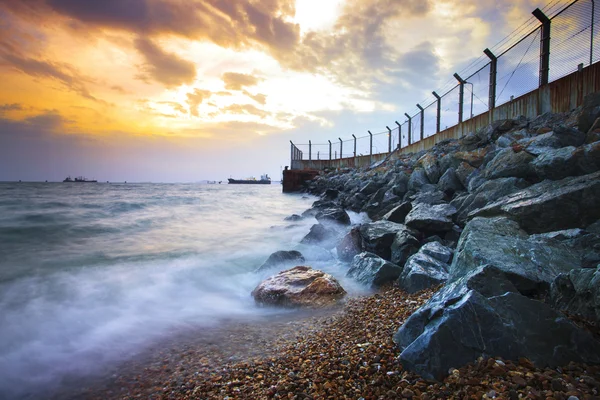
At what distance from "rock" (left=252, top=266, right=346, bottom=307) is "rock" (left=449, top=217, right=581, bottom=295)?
1.56 m

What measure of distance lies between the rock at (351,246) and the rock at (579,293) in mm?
3794

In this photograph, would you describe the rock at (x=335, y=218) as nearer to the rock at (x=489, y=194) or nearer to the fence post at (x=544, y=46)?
the rock at (x=489, y=194)

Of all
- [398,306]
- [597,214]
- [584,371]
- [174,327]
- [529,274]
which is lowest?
[174,327]

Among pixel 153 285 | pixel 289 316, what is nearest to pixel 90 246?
pixel 153 285

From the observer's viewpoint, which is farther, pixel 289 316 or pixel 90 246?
pixel 90 246

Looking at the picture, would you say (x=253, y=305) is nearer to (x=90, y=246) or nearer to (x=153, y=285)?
(x=153, y=285)

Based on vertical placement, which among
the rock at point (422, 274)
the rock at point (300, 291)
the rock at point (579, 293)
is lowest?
the rock at point (300, 291)

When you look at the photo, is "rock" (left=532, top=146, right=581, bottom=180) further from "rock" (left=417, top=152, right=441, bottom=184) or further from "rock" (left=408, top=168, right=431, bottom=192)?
"rock" (left=408, top=168, right=431, bottom=192)

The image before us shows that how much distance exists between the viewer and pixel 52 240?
9195 mm

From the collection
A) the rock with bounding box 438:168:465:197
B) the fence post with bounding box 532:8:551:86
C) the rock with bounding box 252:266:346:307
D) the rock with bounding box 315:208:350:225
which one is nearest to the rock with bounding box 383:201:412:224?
the rock with bounding box 438:168:465:197

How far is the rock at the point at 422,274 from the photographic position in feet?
12.1

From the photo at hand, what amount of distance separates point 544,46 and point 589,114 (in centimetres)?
392

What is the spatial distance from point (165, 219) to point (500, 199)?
43.8 feet

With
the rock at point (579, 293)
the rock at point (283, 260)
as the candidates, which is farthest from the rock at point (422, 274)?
the rock at point (283, 260)
